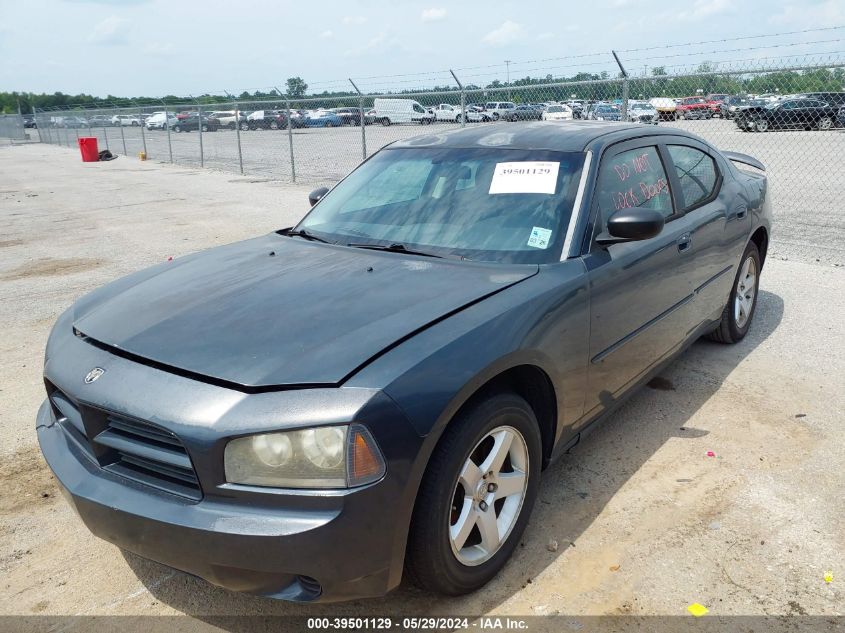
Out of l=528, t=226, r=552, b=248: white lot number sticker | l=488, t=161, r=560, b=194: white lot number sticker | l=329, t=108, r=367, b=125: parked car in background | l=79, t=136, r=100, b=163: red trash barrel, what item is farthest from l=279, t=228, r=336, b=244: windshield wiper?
l=79, t=136, r=100, b=163: red trash barrel

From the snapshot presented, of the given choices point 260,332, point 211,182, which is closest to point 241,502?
point 260,332

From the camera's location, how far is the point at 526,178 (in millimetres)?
3299

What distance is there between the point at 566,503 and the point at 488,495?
79 cm

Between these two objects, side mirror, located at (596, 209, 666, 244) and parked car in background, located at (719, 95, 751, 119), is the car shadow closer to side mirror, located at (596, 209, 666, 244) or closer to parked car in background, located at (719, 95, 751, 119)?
side mirror, located at (596, 209, 666, 244)

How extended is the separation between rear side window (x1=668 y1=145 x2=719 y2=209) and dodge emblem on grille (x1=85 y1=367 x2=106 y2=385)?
10.4 ft

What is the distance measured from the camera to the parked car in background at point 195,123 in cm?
2452

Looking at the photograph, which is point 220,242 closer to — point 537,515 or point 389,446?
point 537,515

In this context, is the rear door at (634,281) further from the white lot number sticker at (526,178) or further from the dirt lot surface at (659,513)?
the dirt lot surface at (659,513)

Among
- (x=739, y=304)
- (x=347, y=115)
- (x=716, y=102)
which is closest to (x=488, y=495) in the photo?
(x=739, y=304)

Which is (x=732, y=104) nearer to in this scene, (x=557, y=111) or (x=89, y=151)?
(x=557, y=111)

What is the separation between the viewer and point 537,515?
3053 millimetres

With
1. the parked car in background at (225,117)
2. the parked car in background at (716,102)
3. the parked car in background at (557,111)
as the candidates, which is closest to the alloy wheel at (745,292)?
the parked car in background at (716,102)

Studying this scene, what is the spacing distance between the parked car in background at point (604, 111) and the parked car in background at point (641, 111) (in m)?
0.44

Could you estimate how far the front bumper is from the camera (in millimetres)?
1987
